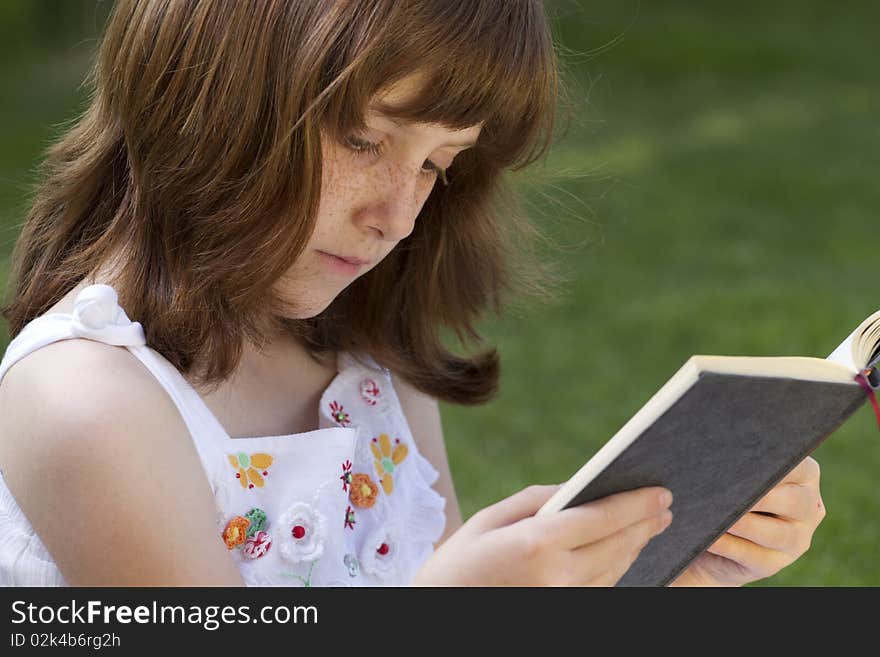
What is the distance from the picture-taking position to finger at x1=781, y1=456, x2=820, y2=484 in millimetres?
1424

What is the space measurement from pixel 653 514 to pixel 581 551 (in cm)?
8

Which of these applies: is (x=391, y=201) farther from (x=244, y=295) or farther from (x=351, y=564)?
(x=351, y=564)

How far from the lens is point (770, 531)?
144cm

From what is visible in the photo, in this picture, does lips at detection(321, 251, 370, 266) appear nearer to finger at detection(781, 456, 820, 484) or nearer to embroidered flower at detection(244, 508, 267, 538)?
embroidered flower at detection(244, 508, 267, 538)

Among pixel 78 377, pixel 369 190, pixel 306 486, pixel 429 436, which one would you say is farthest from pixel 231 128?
pixel 429 436

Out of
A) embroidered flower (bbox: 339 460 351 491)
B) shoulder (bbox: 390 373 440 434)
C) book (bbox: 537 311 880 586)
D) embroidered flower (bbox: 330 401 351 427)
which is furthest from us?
shoulder (bbox: 390 373 440 434)

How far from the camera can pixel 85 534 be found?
126cm

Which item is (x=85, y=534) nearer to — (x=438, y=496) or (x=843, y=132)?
(x=438, y=496)

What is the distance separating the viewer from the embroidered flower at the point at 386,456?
5.59 ft

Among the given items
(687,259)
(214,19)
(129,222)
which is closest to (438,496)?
(129,222)

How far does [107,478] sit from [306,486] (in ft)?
1.04

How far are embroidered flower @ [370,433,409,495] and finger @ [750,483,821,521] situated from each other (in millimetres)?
492

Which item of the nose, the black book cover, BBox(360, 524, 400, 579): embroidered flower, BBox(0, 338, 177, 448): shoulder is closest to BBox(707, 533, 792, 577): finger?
the black book cover

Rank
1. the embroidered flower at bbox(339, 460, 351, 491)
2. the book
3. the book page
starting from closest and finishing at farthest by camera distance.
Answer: the book < the book page < the embroidered flower at bbox(339, 460, 351, 491)
